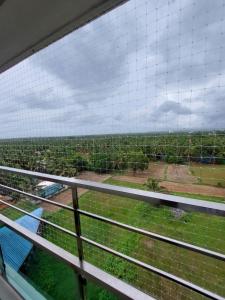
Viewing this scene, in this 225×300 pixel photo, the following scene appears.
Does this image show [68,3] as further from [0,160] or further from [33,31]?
[0,160]

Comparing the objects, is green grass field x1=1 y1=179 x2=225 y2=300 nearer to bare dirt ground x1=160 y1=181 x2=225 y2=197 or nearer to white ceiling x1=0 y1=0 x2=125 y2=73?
bare dirt ground x1=160 y1=181 x2=225 y2=197

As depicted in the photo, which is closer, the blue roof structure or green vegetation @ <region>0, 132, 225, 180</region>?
green vegetation @ <region>0, 132, 225, 180</region>

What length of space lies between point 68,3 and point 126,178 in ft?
3.66

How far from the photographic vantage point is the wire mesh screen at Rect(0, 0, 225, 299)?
1026 mm

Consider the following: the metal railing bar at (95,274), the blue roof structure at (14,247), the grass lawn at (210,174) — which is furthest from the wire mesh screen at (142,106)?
the blue roof structure at (14,247)

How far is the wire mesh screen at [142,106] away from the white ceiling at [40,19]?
0.24 feet

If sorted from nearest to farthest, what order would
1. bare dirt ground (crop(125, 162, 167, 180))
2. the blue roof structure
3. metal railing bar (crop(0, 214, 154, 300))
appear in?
metal railing bar (crop(0, 214, 154, 300))
bare dirt ground (crop(125, 162, 167, 180))
the blue roof structure

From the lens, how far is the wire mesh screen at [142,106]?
3.37 feet

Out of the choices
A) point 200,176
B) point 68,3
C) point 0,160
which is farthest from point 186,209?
point 0,160

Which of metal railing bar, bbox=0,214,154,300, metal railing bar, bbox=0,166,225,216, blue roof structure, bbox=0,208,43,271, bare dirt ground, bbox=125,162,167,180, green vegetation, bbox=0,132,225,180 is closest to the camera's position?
metal railing bar, bbox=0,166,225,216

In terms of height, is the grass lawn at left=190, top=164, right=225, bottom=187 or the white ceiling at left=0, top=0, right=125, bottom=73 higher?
the white ceiling at left=0, top=0, right=125, bottom=73

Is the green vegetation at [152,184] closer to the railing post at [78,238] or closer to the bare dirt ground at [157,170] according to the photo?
the bare dirt ground at [157,170]

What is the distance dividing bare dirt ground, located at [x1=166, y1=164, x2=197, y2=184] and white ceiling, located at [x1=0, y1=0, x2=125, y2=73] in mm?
969

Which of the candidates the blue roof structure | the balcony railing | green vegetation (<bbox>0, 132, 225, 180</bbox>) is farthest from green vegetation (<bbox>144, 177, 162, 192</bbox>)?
the blue roof structure
